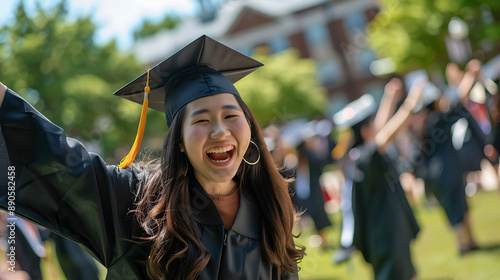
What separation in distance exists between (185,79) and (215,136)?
0.39 metres

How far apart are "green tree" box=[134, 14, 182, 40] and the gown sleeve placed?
4911 centimetres

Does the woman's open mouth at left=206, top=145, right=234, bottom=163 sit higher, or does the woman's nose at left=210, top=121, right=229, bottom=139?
the woman's nose at left=210, top=121, right=229, bottom=139

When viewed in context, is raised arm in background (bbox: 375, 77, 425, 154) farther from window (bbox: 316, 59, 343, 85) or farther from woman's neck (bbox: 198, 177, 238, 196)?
window (bbox: 316, 59, 343, 85)

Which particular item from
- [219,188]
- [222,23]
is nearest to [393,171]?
[219,188]

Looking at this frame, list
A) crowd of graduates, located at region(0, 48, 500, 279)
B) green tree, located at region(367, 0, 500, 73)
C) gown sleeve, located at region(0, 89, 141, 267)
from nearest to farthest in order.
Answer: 1. gown sleeve, located at region(0, 89, 141, 267)
2. crowd of graduates, located at region(0, 48, 500, 279)
3. green tree, located at region(367, 0, 500, 73)

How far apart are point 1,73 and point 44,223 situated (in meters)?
11.1

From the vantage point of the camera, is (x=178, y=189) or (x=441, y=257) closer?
(x=178, y=189)

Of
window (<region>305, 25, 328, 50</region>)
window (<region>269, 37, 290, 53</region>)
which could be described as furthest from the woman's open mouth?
window (<region>305, 25, 328, 50</region>)

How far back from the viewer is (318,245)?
28.8ft

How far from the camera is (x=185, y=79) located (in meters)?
2.48

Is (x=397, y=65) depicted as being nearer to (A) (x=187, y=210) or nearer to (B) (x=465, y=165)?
(B) (x=465, y=165)

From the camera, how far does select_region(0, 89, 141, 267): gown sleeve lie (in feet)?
6.77

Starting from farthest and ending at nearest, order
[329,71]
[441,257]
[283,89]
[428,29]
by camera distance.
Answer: [329,71] → [283,89] → [428,29] → [441,257]

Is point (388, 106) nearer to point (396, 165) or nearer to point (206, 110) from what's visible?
point (396, 165)
